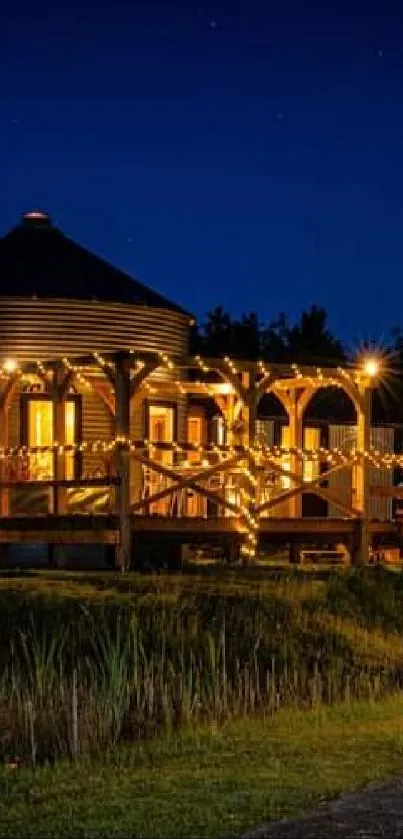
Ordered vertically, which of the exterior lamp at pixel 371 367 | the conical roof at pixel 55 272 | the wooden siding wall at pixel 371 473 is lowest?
the wooden siding wall at pixel 371 473

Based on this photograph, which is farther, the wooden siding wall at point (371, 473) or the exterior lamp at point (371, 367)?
the wooden siding wall at point (371, 473)

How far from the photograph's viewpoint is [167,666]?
1155 cm

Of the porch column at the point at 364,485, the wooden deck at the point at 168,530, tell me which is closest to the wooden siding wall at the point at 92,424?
the wooden deck at the point at 168,530

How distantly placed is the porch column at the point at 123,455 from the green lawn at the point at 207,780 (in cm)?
889

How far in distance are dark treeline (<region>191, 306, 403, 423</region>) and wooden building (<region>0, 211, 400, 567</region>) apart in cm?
903

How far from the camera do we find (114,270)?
25812mm

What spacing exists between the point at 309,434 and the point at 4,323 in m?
7.89

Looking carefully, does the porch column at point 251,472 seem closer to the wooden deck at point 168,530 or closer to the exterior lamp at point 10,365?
the wooden deck at point 168,530

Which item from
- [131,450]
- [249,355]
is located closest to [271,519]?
[131,450]

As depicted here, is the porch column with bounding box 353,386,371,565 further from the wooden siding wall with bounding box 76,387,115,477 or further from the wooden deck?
the wooden siding wall with bounding box 76,387,115,477

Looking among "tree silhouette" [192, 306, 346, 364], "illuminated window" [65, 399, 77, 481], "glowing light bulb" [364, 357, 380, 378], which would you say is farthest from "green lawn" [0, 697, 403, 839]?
"tree silhouette" [192, 306, 346, 364]

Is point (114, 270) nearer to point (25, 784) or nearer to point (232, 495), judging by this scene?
point (232, 495)

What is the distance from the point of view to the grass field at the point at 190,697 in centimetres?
710

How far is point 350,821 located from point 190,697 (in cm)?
361
